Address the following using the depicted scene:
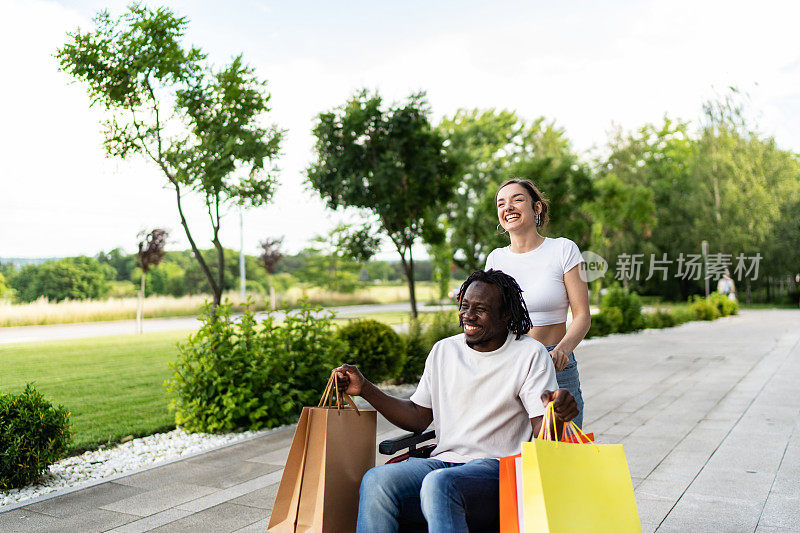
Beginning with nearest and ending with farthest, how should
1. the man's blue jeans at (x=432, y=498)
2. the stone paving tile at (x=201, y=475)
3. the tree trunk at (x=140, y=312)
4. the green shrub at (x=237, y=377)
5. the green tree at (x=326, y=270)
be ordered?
the man's blue jeans at (x=432, y=498)
the stone paving tile at (x=201, y=475)
the green shrub at (x=237, y=377)
the tree trunk at (x=140, y=312)
the green tree at (x=326, y=270)

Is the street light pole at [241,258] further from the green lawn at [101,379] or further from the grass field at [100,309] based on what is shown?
the green lawn at [101,379]

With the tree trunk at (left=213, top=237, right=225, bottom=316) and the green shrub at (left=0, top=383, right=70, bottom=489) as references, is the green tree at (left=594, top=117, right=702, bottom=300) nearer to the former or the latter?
the tree trunk at (left=213, top=237, right=225, bottom=316)

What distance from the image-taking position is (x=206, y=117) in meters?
6.93

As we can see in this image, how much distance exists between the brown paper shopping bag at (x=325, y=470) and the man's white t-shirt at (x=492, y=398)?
1.00ft

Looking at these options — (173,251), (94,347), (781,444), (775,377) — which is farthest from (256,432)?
(775,377)

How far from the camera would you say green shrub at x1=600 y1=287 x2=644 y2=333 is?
1716 cm

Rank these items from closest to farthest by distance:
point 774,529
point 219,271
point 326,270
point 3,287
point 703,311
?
1. point 774,529
2. point 3,287
3. point 219,271
4. point 703,311
5. point 326,270

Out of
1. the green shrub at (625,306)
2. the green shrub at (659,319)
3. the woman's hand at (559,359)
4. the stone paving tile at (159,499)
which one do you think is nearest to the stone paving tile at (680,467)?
the woman's hand at (559,359)

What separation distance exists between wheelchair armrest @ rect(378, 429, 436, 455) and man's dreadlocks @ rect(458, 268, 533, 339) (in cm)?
55

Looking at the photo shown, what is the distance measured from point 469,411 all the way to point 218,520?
1934mm

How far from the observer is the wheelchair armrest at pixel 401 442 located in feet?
7.85

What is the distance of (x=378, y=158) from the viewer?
39.1 feet

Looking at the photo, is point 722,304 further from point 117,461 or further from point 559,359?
point 559,359

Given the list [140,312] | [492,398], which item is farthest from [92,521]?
[140,312]
